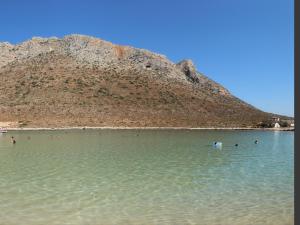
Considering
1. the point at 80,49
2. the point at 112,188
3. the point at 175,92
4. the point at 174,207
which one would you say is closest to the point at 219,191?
the point at 174,207

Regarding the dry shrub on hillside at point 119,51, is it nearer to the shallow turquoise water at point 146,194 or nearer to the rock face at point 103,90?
the rock face at point 103,90

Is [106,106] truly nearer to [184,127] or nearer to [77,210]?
[184,127]

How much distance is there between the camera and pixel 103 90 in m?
105

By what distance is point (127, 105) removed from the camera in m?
99.1

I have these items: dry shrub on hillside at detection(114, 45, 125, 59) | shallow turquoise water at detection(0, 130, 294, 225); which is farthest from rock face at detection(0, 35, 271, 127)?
shallow turquoise water at detection(0, 130, 294, 225)

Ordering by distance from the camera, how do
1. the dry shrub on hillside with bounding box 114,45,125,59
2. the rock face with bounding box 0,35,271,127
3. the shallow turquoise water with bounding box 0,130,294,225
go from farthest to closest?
the dry shrub on hillside with bounding box 114,45,125,59
the rock face with bounding box 0,35,271,127
the shallow turquoise water with bounding box 0,130,294,225

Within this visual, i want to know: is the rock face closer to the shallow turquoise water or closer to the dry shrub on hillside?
the dry shrub on hillside

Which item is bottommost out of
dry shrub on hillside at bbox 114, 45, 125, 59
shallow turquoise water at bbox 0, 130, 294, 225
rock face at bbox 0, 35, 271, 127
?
shallow turquoise water at bbox 0, 130, 294, 225

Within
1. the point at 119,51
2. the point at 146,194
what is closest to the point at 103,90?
the point at 119,51

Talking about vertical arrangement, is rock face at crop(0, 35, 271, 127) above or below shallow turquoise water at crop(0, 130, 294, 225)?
above

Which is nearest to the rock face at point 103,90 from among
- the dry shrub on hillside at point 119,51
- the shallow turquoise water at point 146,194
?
the dry shrub on hillside at point 119,51

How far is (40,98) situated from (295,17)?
321 ft

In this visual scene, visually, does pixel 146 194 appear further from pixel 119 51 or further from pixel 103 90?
pixel 119 51

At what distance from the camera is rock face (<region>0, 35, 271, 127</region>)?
299 ft
